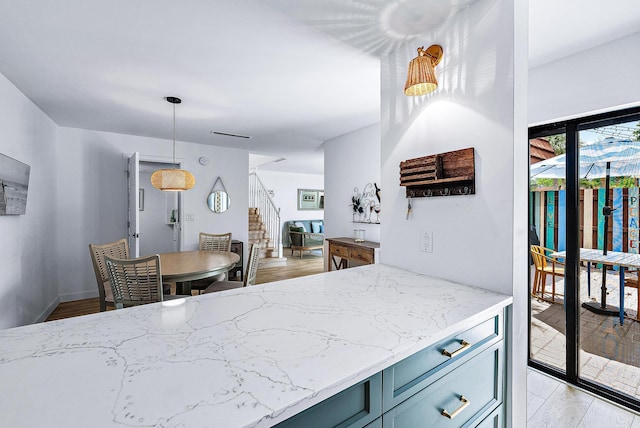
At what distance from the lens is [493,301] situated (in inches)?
50.7

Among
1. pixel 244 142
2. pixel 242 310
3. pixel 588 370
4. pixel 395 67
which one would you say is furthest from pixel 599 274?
pixel 244 142

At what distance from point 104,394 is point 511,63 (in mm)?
1864

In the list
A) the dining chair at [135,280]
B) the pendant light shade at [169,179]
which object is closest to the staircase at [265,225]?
the pendant light shade at [169,179]

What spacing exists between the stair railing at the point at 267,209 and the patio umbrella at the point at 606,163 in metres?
5.39

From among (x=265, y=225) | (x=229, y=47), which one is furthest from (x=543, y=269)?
(x=265, y=225)

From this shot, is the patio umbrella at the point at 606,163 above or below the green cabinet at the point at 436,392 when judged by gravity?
above

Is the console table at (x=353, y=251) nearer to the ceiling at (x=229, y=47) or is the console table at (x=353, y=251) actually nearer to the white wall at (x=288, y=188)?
the ceiling at (x=229, y=47)

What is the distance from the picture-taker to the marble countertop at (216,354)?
61cm

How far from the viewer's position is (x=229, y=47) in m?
2.02

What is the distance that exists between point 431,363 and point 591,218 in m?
2.01

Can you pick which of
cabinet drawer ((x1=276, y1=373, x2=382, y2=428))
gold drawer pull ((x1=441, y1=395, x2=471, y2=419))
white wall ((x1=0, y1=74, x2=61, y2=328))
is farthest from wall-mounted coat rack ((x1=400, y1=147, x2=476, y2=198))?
white wall ((x1=0, y1=74, x2=61, y2=328))

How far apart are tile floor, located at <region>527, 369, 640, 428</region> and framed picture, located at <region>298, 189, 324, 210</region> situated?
25.0ft

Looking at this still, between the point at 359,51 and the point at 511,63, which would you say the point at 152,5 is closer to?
the point at 359,51

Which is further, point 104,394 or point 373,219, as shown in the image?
point 373,219
